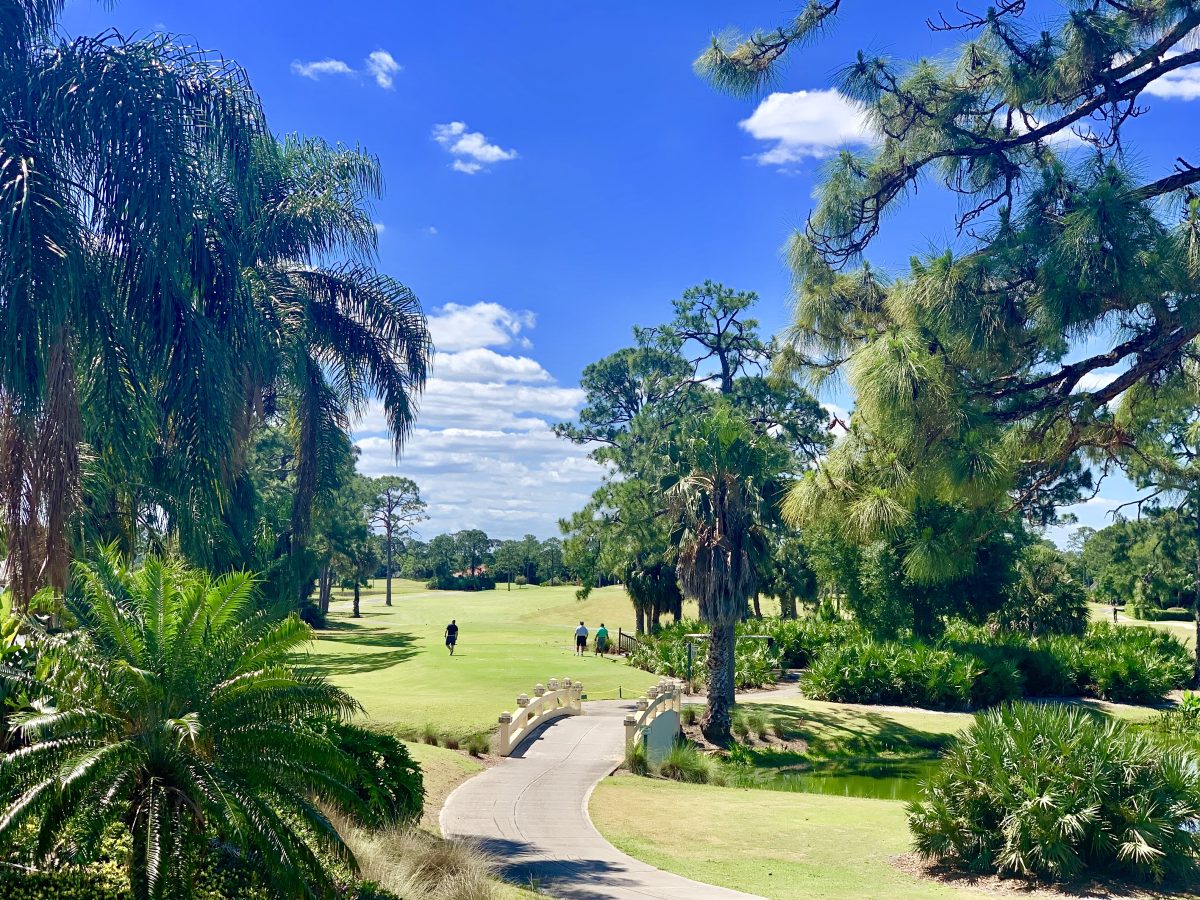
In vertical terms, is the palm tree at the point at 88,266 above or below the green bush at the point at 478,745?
above

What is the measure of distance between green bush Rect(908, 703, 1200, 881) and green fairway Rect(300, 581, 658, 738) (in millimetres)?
11242

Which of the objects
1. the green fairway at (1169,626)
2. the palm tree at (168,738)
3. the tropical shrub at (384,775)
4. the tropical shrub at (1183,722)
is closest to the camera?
the palm tree at (168,738)

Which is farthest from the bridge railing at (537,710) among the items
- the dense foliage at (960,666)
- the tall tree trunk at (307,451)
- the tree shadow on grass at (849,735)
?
the dense foliage at (960,666)

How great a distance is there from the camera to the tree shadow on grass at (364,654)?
33312mm

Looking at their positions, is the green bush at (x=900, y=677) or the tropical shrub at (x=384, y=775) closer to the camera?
the tropical shrub at (x=384, y=775)

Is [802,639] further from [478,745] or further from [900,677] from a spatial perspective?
[478,745]

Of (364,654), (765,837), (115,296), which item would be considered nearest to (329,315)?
(115,296)

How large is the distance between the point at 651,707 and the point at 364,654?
18.9 metres

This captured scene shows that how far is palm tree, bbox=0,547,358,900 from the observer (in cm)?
764

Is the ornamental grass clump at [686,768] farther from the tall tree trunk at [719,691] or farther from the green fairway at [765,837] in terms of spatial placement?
the tall tree trunk at [719,691]

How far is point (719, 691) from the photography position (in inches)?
1051

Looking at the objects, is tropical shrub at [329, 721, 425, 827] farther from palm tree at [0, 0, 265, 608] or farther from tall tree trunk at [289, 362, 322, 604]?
tall tree trunk at [289, 362, 322, 604]

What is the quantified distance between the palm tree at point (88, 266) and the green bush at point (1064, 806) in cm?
1087

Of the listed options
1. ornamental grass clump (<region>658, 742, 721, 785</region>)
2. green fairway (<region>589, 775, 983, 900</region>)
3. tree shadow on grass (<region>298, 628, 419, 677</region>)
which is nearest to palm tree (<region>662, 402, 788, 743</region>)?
ornamental grass clump (<region>658, 742, 721, 785</region>)
